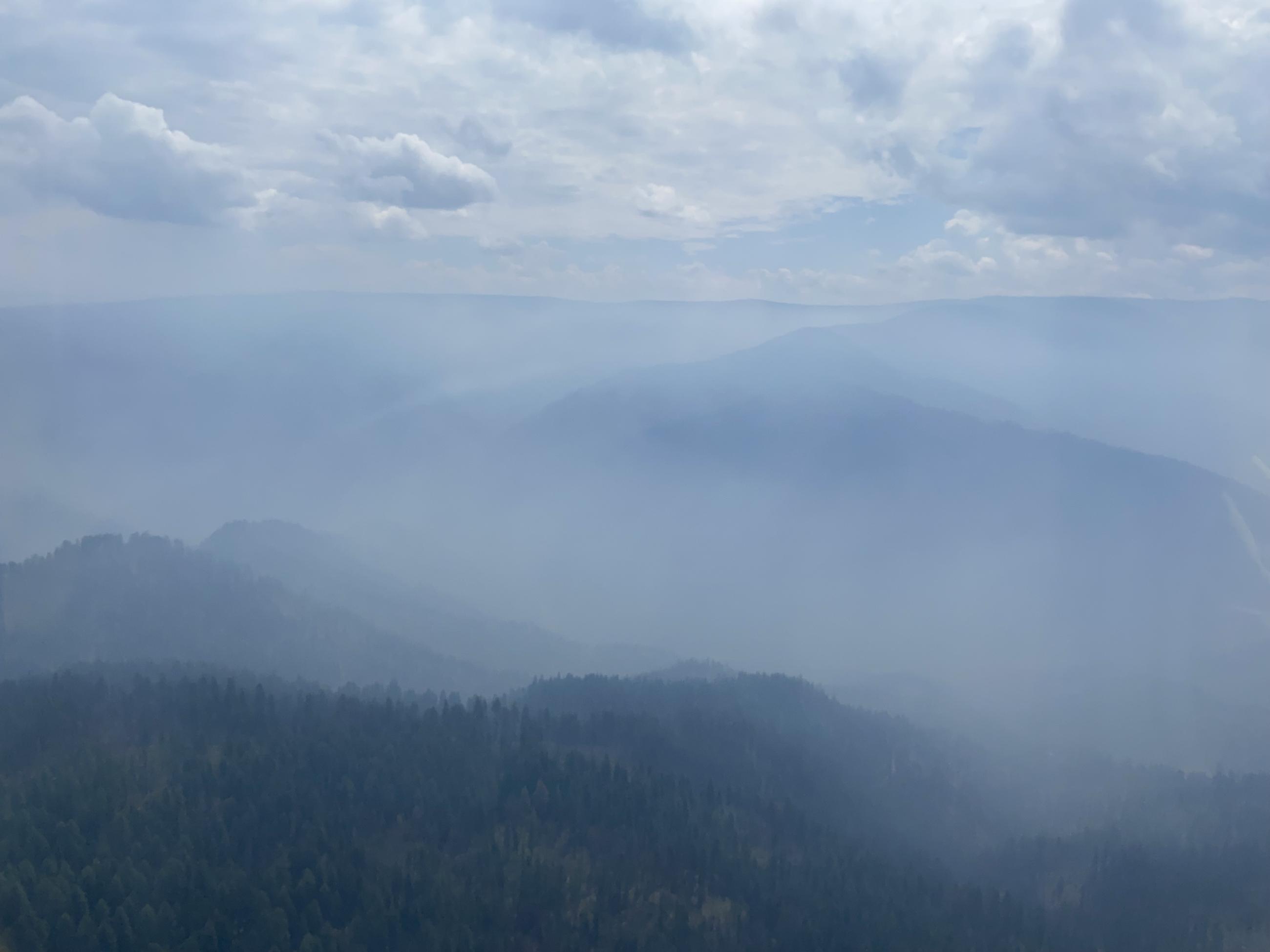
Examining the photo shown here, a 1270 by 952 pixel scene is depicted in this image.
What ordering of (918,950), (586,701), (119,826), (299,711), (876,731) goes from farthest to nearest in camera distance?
1. (876,731)
2. (586,701)
3. (299,711)
4. (918,950)
5. (119,826)

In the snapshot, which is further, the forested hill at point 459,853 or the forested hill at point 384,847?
the forested hill at point 459,853


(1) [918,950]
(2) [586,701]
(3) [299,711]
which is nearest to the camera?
(1) [918,950]

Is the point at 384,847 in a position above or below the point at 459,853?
above

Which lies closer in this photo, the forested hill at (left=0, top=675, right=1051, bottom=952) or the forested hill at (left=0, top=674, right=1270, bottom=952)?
the forested hill at (left=0, top=675, right=1051, bottom=952)

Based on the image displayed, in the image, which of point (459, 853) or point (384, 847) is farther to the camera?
point (459, 853)

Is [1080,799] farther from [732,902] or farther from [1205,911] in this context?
[732,902]

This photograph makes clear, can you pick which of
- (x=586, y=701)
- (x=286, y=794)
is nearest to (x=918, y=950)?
(x=286, y=794)

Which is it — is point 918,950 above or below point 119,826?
below

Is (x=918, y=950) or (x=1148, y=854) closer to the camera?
(x=918, y=950)
